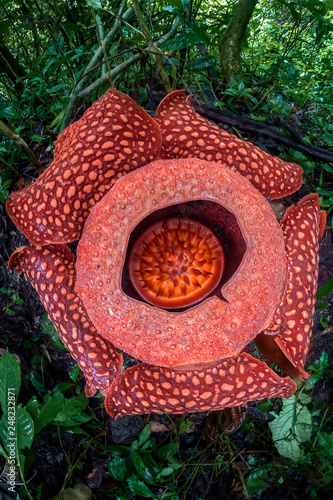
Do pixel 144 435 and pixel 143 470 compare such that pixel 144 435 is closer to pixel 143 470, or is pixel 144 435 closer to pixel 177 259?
pixel 143 470

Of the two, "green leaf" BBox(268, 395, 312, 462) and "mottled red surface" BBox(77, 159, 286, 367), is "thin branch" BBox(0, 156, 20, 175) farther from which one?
"green leaf" BBox(268, 395, 312, 462)

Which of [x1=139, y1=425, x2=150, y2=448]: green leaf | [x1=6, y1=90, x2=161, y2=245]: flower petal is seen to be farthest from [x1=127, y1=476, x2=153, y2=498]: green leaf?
[x1=6, y1=90, x2=161, y2=245]: flower petal

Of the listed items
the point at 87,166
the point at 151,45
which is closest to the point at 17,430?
the point at 87,166

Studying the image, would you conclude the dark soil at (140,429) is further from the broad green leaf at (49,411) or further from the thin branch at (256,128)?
the broad green leaf at (49,411)

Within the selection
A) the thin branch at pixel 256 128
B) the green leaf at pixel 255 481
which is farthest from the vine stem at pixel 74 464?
the thin branch at pixel 256 128

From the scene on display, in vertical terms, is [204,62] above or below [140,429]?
above
